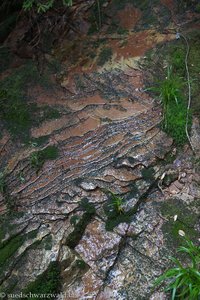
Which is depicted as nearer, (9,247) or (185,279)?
(185,279)

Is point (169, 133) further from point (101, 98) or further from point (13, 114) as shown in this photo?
point (13, 114)

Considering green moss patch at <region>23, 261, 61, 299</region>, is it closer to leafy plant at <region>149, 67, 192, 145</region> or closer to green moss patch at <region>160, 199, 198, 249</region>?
green moss patch at <region>160, 199, 198, 249</region>

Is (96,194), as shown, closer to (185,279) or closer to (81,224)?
(81,224)

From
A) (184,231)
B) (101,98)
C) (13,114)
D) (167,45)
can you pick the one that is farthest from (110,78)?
(184,231)

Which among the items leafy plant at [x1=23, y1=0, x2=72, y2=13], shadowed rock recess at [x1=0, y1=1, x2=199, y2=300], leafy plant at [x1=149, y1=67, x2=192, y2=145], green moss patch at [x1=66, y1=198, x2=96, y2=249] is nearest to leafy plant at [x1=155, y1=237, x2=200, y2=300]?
shadowed rock recess at [x1=0, y1=1, x2=199, y2=300]

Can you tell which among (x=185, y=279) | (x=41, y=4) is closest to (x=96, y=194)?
(x=185, y=279)

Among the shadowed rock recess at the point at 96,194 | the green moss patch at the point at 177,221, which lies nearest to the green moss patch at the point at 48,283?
the shadowed rock recess at the point at 96,194
